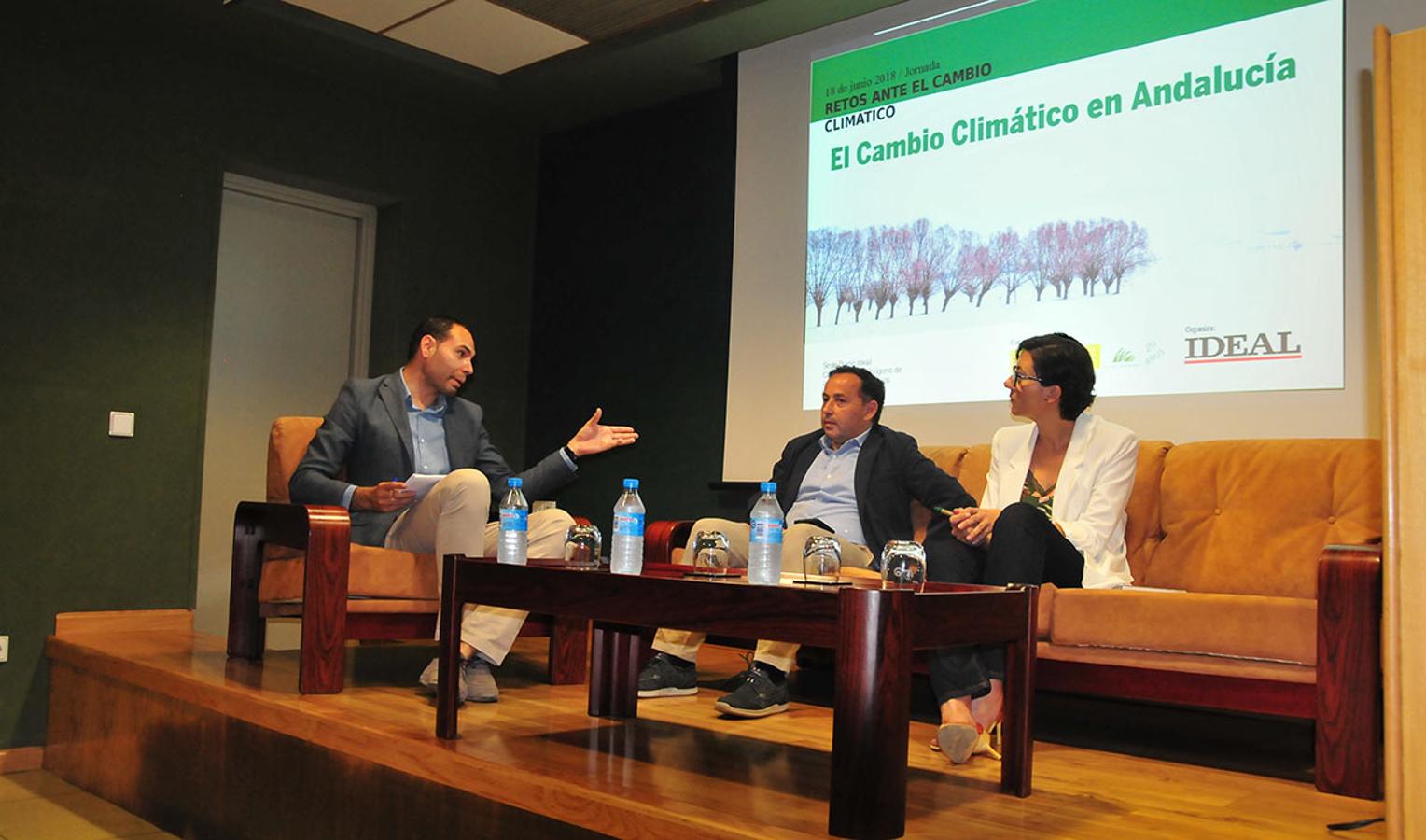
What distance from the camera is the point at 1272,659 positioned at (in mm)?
2457

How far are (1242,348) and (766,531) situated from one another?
2.01m

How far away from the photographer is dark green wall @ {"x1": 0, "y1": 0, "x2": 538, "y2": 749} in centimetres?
418

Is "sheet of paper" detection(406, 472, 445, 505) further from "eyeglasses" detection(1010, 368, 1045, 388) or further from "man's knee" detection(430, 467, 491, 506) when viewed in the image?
"eyeglasses" detection(1010, 368, 1045, 388)

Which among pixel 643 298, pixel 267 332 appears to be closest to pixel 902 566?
pixel 643 298

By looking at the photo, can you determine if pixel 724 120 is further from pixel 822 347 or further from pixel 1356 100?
pixel 1356 100

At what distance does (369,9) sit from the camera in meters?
4.57

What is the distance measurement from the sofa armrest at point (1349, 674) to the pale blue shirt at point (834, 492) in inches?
Answer: 52.5

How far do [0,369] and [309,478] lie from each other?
5.59 ft

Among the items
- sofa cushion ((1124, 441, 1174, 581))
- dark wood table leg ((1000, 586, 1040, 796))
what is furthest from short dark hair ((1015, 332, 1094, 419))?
dark wood table leg ((1000, 586, 1040, 796))

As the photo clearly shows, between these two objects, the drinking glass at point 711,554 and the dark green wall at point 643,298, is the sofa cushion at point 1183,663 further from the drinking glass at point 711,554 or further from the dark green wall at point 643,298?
the dark green wall at point 643,298

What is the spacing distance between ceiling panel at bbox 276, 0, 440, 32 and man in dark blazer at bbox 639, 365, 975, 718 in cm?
236

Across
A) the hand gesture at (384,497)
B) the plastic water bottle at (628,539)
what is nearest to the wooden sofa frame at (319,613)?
the hand gesture at (384,497)

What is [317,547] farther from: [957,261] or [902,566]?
[957,261]

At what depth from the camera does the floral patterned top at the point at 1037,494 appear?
10.0ft
